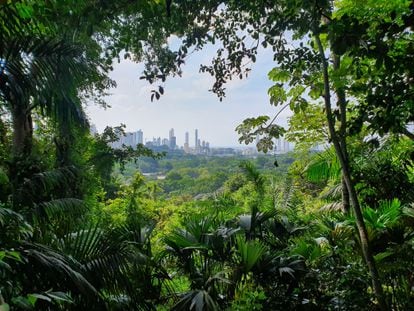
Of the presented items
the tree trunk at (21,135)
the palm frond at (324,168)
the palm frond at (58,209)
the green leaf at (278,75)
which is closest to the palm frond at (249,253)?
the green leaf at (278,75)

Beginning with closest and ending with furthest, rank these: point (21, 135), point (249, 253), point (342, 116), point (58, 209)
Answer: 1. point (342, 116)
2. point (249, 253)
3. point (58, 209)
4. point (21, 135)

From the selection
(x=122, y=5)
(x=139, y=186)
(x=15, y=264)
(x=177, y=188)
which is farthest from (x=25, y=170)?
(x=177, y=188)

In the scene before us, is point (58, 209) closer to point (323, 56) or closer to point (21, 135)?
point (323, 56)

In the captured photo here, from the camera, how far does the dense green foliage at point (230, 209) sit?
1948mm

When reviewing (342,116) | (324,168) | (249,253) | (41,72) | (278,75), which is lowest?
(249,253)

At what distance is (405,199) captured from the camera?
5.03 m

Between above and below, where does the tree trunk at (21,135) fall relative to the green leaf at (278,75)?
below

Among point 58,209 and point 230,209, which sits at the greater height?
point 58,209

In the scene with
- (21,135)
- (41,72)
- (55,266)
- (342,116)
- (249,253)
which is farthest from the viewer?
(21,135)

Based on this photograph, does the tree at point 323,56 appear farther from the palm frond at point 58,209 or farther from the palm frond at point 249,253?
the palm frond at point 58,209

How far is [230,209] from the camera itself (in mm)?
6016

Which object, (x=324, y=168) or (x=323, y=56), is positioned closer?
(x=323, y=56)

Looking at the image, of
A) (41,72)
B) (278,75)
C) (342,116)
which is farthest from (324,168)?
(41,72)

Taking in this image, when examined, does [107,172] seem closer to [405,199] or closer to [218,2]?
[405,199]
